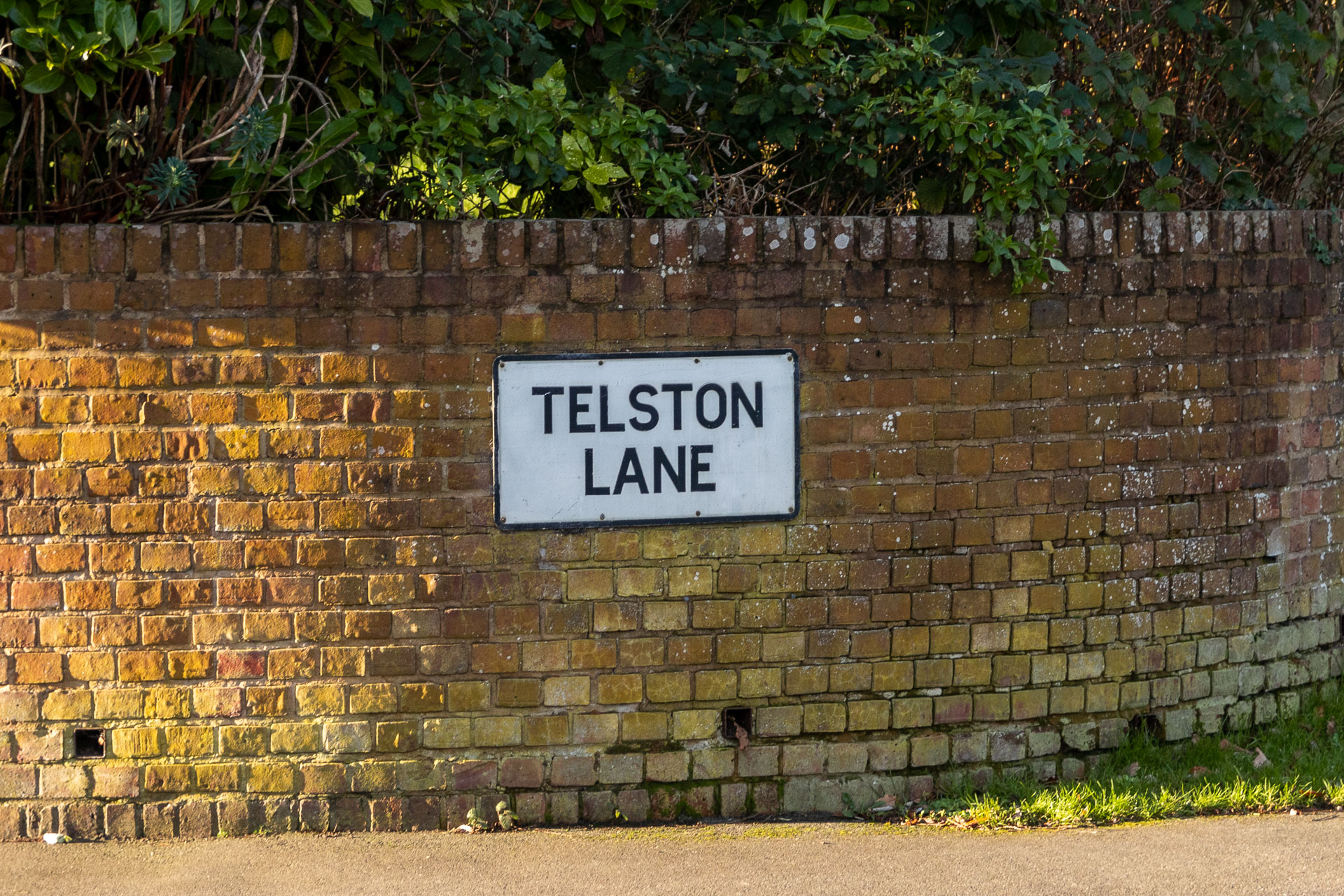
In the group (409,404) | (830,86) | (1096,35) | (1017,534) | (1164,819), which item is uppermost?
(1096,35)

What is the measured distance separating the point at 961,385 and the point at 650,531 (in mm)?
1104

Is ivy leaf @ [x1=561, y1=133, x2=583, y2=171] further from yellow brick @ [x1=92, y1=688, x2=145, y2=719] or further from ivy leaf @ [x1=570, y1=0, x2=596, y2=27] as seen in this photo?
yellow brick @ [x1=92, y1=688, x2=145, y2=719]

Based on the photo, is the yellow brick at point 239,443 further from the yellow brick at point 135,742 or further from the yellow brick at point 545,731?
the yellow brick at point 545,731

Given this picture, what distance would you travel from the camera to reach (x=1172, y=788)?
4141 millimetres

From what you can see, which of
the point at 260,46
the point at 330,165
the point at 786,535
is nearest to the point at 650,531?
the point at 786,535

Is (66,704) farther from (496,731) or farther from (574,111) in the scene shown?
(574,111)

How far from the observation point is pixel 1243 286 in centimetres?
436

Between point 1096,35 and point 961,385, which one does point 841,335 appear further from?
point 1096,35

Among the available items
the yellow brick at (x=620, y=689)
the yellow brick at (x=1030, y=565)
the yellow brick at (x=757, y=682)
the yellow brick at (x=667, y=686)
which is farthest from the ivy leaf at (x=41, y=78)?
the yellow brick at (x=1030, y=565)

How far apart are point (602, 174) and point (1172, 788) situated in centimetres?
270

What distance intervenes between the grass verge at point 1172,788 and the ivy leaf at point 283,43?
299cm

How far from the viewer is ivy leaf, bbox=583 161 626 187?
384 centimetres

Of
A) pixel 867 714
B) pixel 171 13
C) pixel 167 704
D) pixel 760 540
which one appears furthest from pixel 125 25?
pixel 867 714

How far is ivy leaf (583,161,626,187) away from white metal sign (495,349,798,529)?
53 cm
